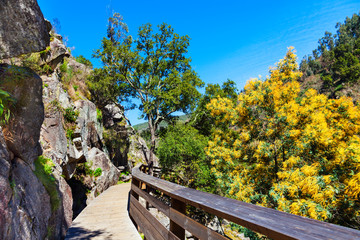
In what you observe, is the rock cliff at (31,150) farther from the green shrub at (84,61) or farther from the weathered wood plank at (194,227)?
the green shrub at (84,61)

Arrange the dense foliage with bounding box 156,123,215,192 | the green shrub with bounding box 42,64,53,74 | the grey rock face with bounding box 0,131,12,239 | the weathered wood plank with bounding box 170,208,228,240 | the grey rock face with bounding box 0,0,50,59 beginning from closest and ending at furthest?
the weathered wood plank with bounding box 170,208,228,240 → the grey rock face with bounding box 0,131,12,239 → the grey rock face with bounding box 0,0,50,59 → the green shrub with bounding box 42,64,53,74 → the dense foliage with bounding box 156,123,215,192

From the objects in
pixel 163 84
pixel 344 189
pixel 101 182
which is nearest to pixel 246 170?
pixel 344 189

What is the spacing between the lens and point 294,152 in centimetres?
841

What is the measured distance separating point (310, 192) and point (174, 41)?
1801 centimetres

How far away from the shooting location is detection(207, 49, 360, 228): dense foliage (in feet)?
21.9

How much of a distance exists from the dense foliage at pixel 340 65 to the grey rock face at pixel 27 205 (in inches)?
1426

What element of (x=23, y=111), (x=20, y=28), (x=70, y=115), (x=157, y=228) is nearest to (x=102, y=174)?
(x=70, y=115)

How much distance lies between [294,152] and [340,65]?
6764cm

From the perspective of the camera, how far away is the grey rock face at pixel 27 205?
9.98 feet

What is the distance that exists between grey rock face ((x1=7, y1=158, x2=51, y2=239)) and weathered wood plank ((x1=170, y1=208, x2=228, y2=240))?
227 centimetres

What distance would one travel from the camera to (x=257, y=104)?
10.1 m

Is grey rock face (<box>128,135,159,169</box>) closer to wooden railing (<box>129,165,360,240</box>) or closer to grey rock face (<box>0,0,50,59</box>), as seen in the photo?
grey rock face (<box>0,0,50,59</box>)

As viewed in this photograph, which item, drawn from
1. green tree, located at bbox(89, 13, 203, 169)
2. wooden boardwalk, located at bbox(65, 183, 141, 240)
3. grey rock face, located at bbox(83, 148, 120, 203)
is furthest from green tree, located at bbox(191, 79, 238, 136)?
wooden boardwalk, located at bbox(65, 183, 141, 240)

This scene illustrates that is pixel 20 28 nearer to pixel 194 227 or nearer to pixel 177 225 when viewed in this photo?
pixel 177 225
